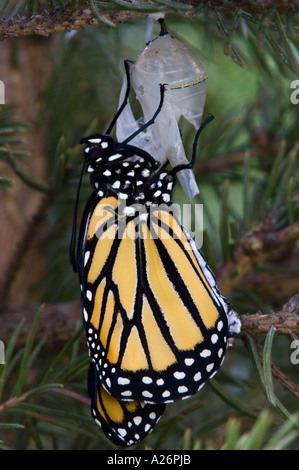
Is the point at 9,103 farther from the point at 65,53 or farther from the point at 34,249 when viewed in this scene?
the point at 34,249

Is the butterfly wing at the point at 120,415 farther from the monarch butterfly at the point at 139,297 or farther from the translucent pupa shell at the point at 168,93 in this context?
the translucent pupa shell at the point at 168,93

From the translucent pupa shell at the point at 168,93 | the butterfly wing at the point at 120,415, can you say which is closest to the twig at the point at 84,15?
the translucent pupa shell at the point at 168,93

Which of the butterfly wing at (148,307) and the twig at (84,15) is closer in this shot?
the twig at (84,15)

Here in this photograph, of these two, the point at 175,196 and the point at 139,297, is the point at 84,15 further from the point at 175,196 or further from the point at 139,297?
the point at 175,196

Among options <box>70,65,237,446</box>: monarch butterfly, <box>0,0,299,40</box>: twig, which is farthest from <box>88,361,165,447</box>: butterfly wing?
<box>0,0,299,40</box>: twig
